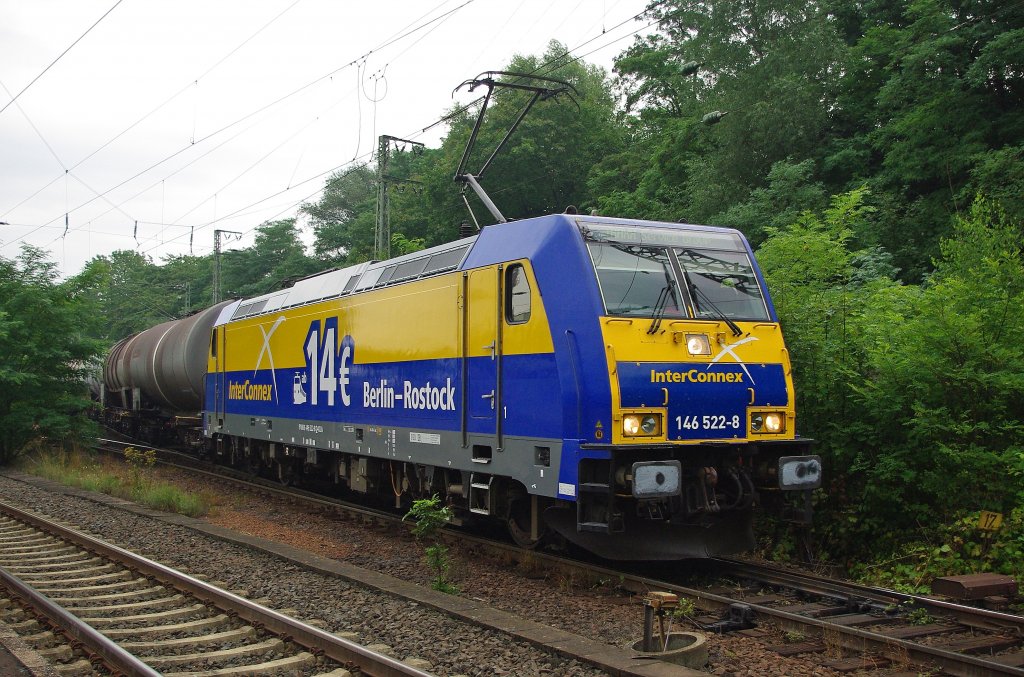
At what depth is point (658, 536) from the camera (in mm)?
8391

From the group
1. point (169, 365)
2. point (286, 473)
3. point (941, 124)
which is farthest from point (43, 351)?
point (941, 124)

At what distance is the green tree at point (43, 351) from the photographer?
20688 millimetres

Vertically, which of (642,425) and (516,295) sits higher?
(516,295)

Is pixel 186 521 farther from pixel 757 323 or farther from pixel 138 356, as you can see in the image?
pixel 138 356

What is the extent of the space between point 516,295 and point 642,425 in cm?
192

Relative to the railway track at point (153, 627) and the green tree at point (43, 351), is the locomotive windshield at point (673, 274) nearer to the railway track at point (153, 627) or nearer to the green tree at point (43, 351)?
the railway track at point (153, 627)

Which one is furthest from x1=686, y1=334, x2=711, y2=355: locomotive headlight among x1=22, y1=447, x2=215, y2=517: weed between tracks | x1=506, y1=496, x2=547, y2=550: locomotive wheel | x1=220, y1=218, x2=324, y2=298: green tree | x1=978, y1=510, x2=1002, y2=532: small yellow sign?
x1=220, y1=218, x2=324, y2=298: green tree

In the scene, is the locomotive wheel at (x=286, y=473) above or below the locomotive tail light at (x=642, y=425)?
below

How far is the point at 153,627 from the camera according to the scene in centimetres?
691

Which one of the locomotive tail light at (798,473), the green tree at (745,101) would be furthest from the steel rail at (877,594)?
the green tree at (745,101)

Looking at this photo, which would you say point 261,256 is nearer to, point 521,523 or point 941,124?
point 941,124

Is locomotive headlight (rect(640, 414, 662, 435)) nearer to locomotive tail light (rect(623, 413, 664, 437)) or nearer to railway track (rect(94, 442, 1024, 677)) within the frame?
locomotive tail light (rect(623, 413, 664, 437))

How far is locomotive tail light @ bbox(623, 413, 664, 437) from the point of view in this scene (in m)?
7.81

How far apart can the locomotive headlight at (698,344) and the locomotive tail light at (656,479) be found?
1177 mm
